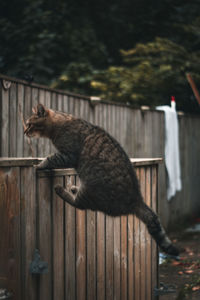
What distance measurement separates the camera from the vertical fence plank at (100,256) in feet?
11.5

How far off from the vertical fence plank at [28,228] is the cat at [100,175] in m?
0.22

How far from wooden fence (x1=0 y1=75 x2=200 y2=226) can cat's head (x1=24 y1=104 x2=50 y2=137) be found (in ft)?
0.97

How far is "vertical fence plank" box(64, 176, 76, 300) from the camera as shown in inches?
124

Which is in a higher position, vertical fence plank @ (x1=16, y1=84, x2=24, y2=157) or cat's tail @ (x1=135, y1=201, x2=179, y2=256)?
vertical fence plank @ (x1=16, y1=84, x2=24, y2=157)

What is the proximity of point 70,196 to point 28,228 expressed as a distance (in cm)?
47

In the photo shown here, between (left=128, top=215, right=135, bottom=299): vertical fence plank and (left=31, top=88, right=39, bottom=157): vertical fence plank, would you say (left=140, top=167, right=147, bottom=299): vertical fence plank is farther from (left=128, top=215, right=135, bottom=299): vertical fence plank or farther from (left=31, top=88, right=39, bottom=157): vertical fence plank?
(left=31, top=88, right=39, bottom=157): vertical fence plank

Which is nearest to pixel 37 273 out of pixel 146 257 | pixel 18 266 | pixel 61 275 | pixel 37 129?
pixel 18 266

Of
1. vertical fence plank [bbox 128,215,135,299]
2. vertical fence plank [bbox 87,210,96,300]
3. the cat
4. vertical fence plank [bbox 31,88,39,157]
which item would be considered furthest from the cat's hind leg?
vertical fence plank [bbox 31,88,39,157]

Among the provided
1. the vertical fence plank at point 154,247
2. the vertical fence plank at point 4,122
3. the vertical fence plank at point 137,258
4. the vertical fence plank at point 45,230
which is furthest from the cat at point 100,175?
the vertical fence plank at point 154,247

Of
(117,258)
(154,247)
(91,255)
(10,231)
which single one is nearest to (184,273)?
(154,247)

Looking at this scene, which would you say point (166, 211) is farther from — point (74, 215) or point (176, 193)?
point (74, 215)

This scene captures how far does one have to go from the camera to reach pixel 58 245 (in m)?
3.05

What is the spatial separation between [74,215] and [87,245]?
1.03 ft

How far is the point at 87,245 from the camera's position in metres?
3.38
